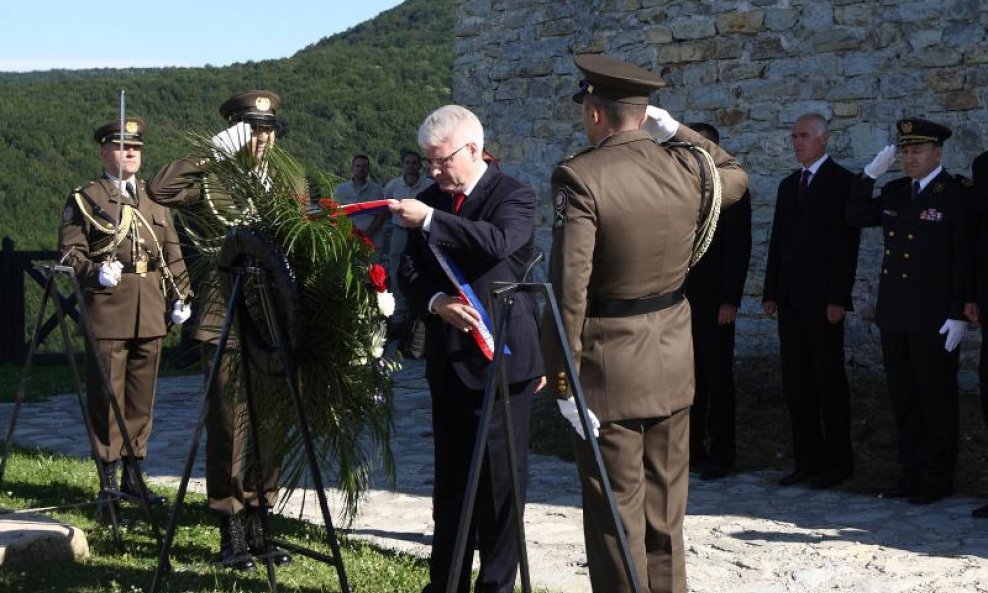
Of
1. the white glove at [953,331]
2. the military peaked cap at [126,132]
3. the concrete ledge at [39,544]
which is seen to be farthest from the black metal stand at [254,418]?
the white glove at [953,331]

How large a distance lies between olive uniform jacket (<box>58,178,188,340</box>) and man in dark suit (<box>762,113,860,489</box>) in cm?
348

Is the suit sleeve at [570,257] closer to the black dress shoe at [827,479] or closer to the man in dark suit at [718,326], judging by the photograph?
the black dress shoe at [827,479]

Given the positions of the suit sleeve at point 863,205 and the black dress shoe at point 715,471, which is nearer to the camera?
the suit sleeve at point 863,205

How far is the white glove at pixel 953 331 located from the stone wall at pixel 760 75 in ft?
6.52

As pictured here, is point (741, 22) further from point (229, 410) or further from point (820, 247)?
point (229, 410)

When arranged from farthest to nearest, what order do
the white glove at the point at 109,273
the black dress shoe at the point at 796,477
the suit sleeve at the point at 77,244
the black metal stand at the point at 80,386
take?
the black dress shoe at the point at 796,477
the suit sleeve at the point at 77,244
the white glove at the point at 109,273
the black metal stand at the point at 80,386

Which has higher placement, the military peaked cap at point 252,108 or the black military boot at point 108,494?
the military peaked cap at point 252,108

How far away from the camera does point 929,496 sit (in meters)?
7.04

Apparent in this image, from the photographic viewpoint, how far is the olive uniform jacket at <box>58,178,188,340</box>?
273 inches

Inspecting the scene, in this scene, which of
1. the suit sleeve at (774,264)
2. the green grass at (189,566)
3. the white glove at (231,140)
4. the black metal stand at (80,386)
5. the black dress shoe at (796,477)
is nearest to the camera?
the white glove at (231,140)

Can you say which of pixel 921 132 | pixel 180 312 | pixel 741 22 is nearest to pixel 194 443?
pixel 180 312

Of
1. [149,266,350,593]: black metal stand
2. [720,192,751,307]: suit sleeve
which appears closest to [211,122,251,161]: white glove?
[149,266,350,593]: black metal stand

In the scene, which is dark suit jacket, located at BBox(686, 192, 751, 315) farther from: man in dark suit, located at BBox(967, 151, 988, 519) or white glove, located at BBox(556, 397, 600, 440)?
white glove, located at BBox(556, 397, 600, 440)

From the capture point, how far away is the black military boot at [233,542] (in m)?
5.66
